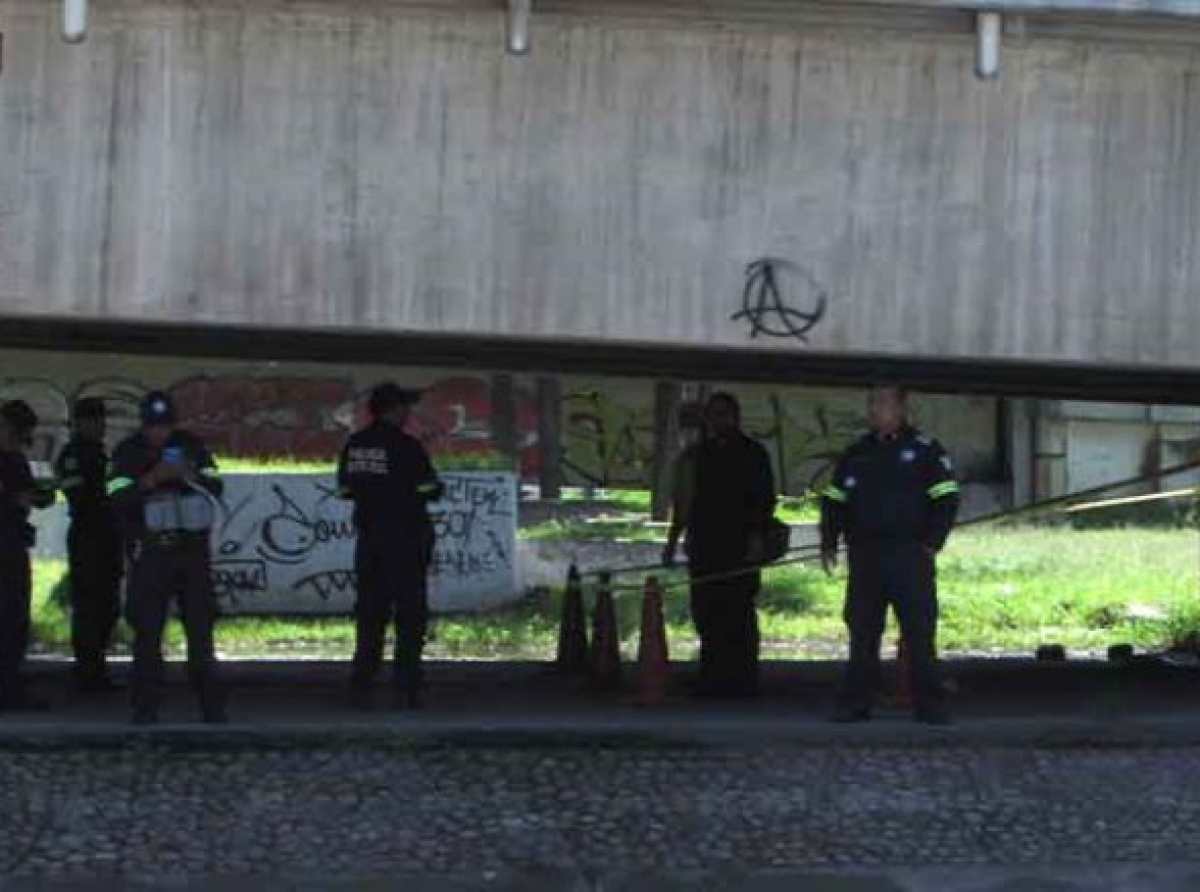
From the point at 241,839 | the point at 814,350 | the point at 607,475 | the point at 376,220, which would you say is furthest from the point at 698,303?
the point at 607,475

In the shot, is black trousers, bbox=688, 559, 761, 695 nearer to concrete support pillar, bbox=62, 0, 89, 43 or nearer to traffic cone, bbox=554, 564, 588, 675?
traffic cone, bbox=554, 564, 588, 675

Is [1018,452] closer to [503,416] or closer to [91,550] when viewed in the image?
[503,416]

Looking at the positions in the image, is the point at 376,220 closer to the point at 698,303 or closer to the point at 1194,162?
the point at 698,303

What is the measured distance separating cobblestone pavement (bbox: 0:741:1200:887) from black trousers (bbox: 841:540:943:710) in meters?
0.52

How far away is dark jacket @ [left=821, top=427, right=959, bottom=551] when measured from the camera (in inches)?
319

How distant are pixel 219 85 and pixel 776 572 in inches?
511

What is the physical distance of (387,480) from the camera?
8.80 metres

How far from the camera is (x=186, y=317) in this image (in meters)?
7.90

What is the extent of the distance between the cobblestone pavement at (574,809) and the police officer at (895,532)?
61 cm

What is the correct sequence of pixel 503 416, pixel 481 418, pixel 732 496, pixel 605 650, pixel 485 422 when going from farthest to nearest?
1. pixel 481 418
2. pixel 485 422
3. pixel 503 416
4. pixel 605 650
5. pixel 732 496

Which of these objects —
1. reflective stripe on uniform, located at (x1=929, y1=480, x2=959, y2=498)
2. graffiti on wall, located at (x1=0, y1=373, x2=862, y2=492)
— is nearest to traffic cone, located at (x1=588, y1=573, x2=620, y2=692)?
reflective stripe on uniform, located at (x1=929, y1=480, x2=959, y2=498)

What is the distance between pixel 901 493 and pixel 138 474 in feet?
12.1

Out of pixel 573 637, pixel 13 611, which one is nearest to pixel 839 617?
pixel 573 637

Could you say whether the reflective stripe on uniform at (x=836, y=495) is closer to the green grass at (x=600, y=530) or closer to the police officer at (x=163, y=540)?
the police officer at (x=163, y=540)
